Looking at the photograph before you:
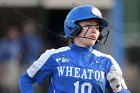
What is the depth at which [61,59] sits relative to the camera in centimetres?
824

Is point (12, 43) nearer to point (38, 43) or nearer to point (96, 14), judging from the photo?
point (38, 43)

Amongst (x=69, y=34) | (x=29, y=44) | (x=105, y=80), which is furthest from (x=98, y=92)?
(x=29, y=44)

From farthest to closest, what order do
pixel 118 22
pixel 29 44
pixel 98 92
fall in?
pixel 118 22 < pixel 29 44 < pixel 98 92

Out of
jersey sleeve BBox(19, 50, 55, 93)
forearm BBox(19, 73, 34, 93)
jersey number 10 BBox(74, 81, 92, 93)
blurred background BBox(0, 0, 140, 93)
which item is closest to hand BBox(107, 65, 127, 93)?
jersey number 10 BBox(74, 81, 92, 93)

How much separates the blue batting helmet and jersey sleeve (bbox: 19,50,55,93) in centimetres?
31

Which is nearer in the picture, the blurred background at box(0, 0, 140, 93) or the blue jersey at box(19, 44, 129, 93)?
the blue jersey at box(19, 44, 129, 93)

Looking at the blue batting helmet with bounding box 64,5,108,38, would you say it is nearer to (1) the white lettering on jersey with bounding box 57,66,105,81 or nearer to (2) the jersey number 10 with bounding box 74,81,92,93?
(1) the white lettering on jersey with bounding box 57,66,105,81

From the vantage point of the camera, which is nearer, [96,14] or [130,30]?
[96,14]

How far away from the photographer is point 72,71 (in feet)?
26.8

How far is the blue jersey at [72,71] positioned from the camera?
812cm

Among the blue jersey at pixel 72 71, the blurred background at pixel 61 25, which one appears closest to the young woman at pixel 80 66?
the blue jersey at pixel 72 71

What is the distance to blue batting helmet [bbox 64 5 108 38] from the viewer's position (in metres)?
8.21

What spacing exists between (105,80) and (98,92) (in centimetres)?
15

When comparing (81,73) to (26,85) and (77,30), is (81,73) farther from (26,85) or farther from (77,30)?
(26,85)
